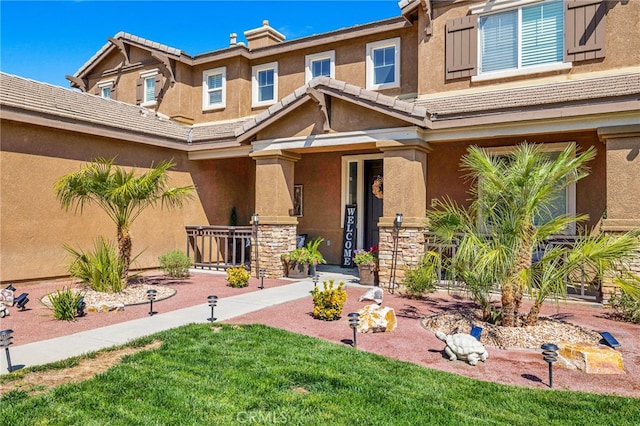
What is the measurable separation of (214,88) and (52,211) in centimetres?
753

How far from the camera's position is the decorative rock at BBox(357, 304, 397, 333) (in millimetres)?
6781

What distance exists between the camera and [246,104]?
51.5ft

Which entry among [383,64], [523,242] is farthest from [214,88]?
[523,242]

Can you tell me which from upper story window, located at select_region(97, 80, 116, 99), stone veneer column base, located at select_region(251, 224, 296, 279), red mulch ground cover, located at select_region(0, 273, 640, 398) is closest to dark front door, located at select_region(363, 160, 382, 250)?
stone veneer column base, located at select_region(251, 224, 296, 279)

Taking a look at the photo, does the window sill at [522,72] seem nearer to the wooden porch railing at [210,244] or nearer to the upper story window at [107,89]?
the wooden porch railing at [210,244]

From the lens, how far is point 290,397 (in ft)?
14.0

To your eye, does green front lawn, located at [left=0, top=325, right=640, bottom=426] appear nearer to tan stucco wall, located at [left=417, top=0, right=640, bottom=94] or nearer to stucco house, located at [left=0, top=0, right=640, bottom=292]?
stucco house, located at [left=0, top=0, right=640, bottom=292]

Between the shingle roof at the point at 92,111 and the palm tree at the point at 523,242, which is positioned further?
the shingle roof at the point at 92,111

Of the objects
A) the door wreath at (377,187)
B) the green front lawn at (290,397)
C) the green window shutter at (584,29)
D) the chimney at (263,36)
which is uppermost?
the chimney at (263,36)

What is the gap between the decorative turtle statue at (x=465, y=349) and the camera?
548 cm

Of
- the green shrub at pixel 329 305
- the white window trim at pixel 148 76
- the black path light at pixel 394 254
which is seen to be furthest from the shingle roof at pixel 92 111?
the green shrub at pixel 329 305

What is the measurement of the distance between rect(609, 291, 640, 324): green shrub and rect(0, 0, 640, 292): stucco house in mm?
1410

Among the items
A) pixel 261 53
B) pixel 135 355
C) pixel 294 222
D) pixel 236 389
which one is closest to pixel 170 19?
pixel 261 53

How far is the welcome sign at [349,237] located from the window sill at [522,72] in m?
5.16
